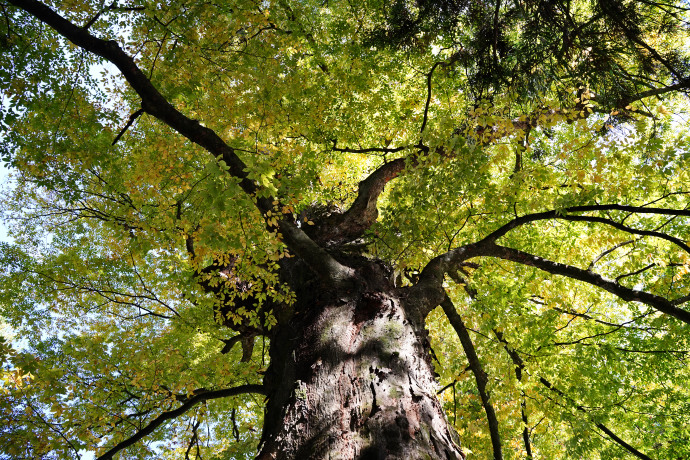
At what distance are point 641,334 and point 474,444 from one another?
154 inches

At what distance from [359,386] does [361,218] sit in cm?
368

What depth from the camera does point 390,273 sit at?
14.8 feet

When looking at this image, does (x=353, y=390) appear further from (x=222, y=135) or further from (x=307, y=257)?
(x=222, y=135)

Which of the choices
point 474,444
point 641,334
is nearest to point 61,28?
point 474,444

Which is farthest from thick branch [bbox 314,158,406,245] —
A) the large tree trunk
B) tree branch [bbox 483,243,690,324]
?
tree branch [bbox 483,243,690,324]

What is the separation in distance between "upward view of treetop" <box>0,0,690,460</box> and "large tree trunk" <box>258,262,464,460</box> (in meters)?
0.02

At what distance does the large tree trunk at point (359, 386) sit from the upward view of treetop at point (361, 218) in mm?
21

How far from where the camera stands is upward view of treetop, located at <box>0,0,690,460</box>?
11.6 ft

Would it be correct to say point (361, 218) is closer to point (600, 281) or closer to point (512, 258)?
point (512, 258)

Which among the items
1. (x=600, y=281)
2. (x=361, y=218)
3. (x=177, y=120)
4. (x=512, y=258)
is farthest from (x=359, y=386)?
(x=361, y=218)

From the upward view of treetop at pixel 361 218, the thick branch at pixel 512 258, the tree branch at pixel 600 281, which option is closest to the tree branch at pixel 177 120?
the upward view of treetop at pixel 361 218

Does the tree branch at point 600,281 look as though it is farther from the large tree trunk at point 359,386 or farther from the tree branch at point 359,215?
the tree branch at point 359,215

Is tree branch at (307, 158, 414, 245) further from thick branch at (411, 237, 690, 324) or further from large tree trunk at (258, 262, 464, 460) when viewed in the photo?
large tree trunk at (258, 262, 464, 460)

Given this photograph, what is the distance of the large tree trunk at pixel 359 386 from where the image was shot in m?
2.46
